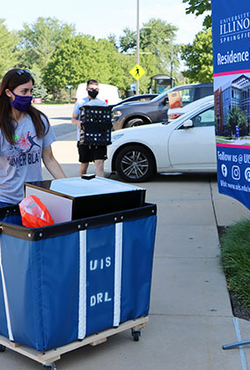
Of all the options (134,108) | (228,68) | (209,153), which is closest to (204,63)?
(134,108)

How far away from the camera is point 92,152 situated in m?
9.65

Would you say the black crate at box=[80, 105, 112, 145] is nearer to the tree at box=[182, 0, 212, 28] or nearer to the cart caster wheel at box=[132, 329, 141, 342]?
the tree at box=[182, 0, 212, 28]

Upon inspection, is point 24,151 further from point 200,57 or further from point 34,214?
point 200,57

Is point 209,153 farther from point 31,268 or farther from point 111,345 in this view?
point 31,268

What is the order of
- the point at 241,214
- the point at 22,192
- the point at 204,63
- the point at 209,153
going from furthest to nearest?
1. the point at 204,63
2. the point at 209,153
3. the point at 241,214
4. the point at 22,192

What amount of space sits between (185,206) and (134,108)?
9974mm

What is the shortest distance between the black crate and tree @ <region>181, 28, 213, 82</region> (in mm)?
38752

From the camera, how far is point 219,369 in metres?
3.63

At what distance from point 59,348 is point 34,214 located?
2.67ft

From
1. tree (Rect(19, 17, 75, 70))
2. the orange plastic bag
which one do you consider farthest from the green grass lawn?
tree (Rect(19, 17, 75, 70))

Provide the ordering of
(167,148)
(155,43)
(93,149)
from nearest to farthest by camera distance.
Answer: (93,149), (167,148), (155,43)

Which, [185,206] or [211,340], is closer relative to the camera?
[211,340]

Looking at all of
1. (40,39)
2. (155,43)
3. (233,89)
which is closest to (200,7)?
(233,89)

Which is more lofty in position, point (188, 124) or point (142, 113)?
point (142, 113)
